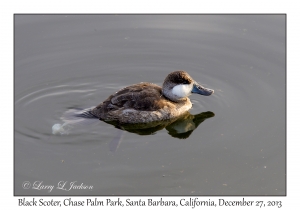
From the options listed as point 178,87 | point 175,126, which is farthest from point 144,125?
point 178,87

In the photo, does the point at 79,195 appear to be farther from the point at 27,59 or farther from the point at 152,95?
the point at 27,59

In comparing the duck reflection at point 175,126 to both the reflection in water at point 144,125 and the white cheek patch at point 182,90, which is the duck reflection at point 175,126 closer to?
the reflection in water at point 144,125

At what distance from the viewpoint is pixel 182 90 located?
9336mm

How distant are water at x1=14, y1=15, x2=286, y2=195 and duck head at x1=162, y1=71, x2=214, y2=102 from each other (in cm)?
43

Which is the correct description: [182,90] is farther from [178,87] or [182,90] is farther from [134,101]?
[134,101]

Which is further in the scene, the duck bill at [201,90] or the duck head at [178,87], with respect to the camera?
the duck bill at [201,90]

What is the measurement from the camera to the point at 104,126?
8.95 meters

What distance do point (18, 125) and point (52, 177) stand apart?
1748 millimetres

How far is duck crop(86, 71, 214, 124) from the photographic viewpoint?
29.4ft

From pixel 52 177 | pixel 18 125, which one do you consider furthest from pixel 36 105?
pixel 52 177

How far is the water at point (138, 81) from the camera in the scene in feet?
25.0

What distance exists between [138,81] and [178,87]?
1.42 meters

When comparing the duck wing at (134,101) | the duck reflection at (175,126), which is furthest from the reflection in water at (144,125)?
the duck wing at (134,101)

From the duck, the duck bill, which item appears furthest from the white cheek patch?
the duck bill
